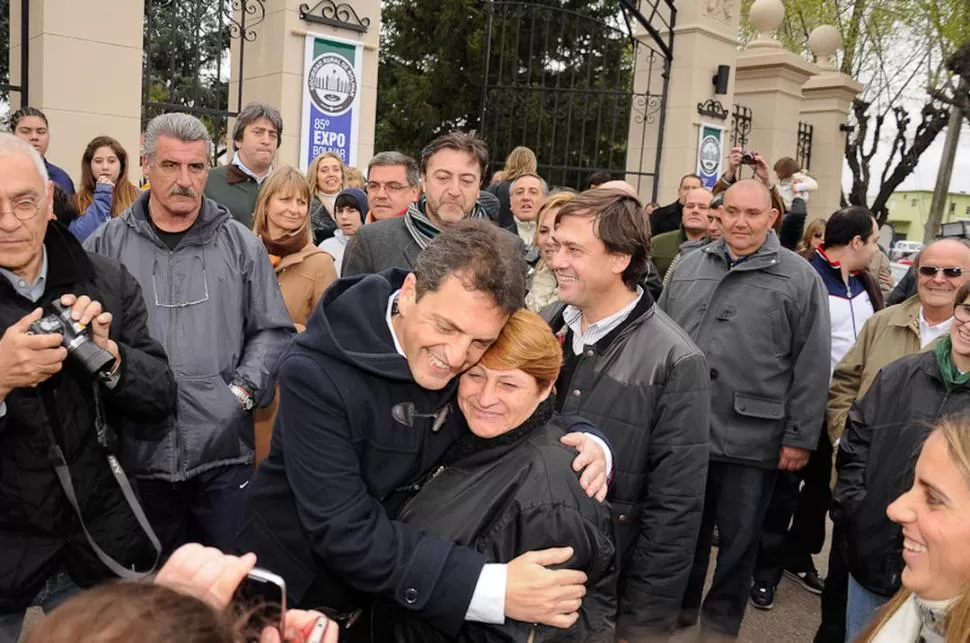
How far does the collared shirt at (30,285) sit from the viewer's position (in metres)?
2.26

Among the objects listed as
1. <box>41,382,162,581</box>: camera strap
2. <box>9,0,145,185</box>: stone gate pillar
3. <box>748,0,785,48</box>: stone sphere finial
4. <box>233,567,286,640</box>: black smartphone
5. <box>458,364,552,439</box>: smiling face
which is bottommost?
<box>41,382,162,581</box>: camera strap

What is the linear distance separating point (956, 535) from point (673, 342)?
110 centimetres

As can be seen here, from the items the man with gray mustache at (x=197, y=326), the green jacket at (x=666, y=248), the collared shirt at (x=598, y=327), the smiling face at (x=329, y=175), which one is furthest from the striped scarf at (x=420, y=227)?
the green jacket at (x=666, y=248)

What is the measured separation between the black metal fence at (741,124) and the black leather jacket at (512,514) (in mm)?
11221

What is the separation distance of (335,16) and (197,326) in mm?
5110

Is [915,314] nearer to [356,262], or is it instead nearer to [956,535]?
[956,535]

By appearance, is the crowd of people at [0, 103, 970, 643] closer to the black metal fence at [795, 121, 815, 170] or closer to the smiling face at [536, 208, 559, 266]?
the smiling face at [536, 208, 559, 266]

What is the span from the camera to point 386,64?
69.8 ft

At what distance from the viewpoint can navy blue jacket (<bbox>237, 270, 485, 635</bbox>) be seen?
179 centimetres

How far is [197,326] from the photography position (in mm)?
3090

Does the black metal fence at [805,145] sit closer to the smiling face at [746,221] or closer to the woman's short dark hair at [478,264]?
the smiling face at [746,221]

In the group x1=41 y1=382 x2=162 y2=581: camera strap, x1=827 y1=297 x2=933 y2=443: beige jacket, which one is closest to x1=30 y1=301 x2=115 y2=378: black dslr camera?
x1=41 y1=382 x2=162 y2=581: camera strap

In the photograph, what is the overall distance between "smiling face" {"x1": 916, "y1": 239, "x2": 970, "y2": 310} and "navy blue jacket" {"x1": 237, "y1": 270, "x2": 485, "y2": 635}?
2872mm

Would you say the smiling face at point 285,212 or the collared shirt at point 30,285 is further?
the smiling face at point 285,212
